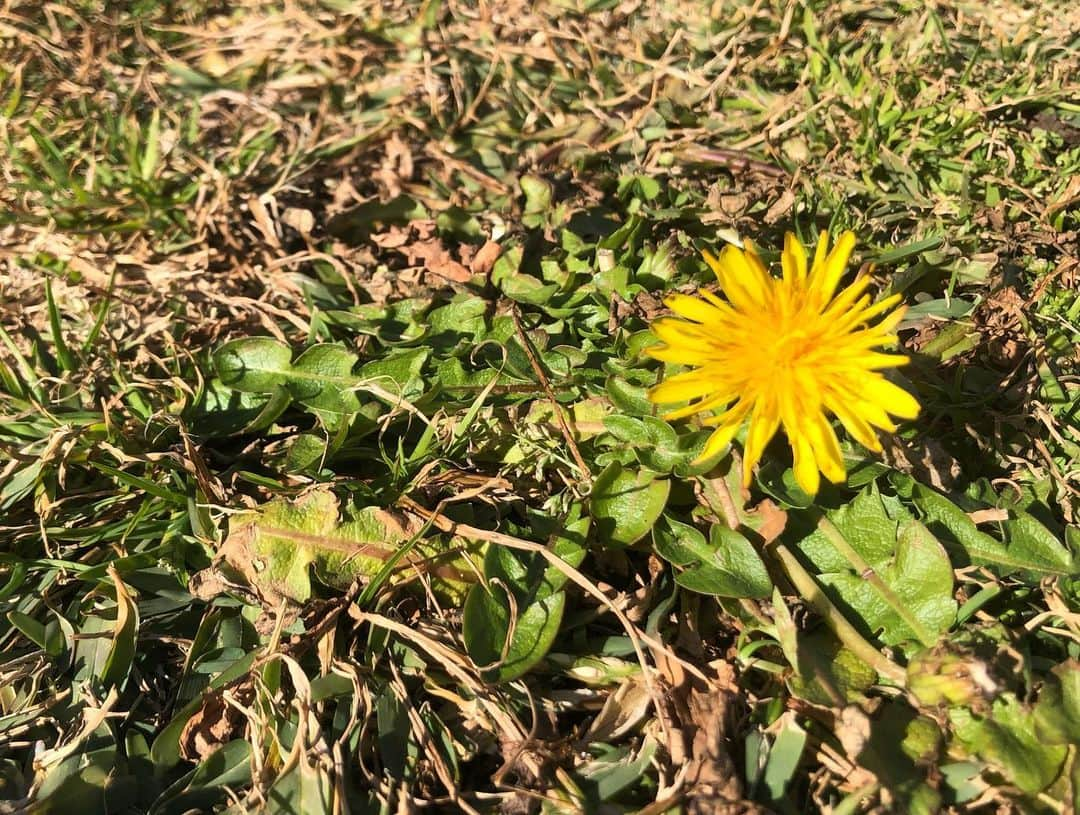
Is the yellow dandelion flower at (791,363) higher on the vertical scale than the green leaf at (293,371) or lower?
higher

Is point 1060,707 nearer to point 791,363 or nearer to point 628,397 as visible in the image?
point 791,363

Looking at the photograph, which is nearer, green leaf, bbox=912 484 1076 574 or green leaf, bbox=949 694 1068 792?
green leaf, bbox=949 694 1068 792

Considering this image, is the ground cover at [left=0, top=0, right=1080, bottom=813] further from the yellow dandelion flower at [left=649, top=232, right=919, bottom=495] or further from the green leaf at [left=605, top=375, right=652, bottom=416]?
the yellow dandelion flower at [left=649, top=232, right=919, bottom=495]

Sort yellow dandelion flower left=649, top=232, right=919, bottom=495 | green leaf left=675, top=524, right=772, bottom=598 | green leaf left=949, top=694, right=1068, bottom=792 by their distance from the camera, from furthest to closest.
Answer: green leaf left=675, top=524, right=772, bottom=598, yellow dandelion flower left=649, top=232, right=919, bottom=495, green leaf left=949, top=694, right=1068, bottom=792

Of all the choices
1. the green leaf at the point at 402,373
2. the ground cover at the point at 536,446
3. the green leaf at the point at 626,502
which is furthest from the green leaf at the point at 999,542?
the green leaf at the point at 402,373

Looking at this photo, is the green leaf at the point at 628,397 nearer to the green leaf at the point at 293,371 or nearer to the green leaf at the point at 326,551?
the green leaf at the point at 326,551

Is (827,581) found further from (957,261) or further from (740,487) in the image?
(957,261)

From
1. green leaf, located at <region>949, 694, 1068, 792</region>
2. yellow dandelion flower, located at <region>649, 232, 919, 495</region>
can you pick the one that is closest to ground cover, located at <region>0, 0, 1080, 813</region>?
green leaf, located at <region>949, 694, 1068, 792</region>

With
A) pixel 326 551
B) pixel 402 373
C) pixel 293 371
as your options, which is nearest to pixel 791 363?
pixel 402 373
